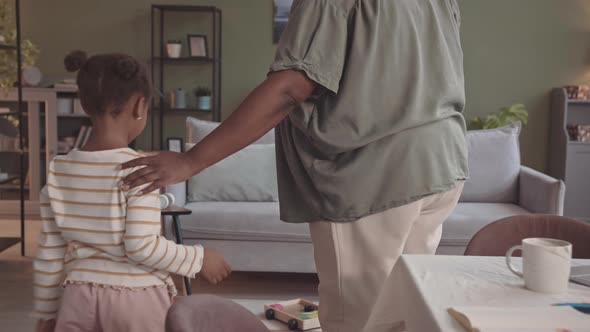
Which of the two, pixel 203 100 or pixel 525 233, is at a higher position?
pixel 203 100

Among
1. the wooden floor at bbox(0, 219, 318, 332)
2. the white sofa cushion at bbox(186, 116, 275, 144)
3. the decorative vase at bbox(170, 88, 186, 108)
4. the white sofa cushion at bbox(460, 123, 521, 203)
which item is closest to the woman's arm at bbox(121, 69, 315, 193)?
the wooden floor at bbox(0, 219, 318, 332)

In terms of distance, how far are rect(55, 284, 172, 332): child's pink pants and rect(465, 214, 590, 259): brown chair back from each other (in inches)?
35.0

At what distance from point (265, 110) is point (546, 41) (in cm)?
564

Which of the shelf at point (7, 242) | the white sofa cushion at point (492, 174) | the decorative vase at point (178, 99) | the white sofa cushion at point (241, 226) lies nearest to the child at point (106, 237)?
the white sofa cushion at point (241, 226)

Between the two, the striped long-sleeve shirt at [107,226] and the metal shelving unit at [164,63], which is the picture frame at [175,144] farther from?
the striped long-sleeve shirt at [107,226]

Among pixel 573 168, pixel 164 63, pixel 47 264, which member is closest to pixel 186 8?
pixel 164 63

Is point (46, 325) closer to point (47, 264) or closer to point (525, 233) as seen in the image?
point (47, 264)

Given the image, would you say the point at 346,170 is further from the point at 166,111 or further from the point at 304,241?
the point at 166,111

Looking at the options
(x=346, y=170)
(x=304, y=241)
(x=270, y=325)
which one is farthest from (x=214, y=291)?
(x=346, y=170)

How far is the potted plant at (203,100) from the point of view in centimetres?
625

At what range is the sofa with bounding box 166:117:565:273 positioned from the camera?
371 centimetres

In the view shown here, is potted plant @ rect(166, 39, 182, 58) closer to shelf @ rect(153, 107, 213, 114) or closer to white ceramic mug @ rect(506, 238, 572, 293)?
shelf @ rect(153, 107, 213, 114)

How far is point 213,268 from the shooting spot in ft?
5.22

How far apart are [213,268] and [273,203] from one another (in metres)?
2.46
